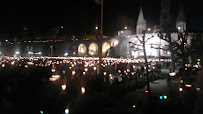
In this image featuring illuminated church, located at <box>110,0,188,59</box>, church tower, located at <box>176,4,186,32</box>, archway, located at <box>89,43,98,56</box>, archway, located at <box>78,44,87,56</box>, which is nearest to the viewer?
illuminated church, located at <box>110,0,188,59</box>

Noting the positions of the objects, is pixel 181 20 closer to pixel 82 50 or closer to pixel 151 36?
pixel 151 36


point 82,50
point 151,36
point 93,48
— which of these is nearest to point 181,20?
point 151,36

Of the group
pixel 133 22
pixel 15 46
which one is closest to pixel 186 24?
pixel 133 22

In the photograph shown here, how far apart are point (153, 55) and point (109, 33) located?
102ft

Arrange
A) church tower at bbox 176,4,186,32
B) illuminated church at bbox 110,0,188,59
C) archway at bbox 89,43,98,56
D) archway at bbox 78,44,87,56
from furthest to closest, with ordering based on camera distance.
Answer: archway at bbox 78,44,87,56, archway at bbox 89,43,98,56, church tower at bbox 176,4,186,32, illuminated church at bbox 110,0,188,59

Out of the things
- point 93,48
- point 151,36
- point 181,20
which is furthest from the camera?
point 93,48

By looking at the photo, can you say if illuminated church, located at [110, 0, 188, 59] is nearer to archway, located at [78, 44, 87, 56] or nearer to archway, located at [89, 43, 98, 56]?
archway, located at [89, 43, 98, 56]

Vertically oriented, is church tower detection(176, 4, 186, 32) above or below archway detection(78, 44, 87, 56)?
above

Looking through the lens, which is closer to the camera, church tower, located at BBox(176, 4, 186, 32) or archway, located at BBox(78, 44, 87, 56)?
church tower, located at BBox(176, 4, 186, 32)

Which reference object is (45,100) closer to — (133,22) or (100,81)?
(100,81)

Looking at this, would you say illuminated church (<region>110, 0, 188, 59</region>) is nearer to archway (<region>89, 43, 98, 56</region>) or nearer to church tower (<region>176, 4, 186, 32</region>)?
church tower (<region>176, 4, 186, 32</region>)

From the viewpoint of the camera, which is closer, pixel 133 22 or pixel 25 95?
pixel 25 95

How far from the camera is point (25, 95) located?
26.1 feet

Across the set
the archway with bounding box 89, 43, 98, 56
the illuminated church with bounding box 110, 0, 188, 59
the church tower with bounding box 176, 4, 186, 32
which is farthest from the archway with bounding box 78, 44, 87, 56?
the church tower with bounding box 176, 4, 186, 32
